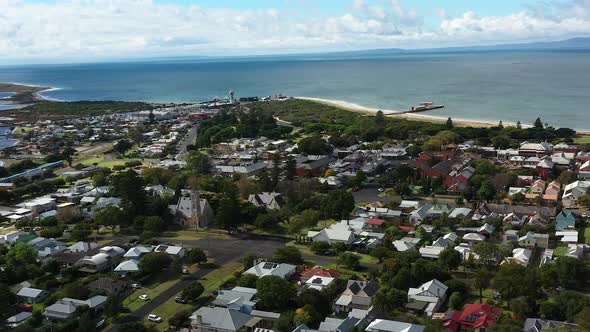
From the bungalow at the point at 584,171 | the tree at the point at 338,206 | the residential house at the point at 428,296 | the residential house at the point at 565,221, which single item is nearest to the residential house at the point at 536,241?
the residential house at the point at 565,221

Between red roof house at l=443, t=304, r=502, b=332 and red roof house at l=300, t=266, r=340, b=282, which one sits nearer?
red roof house at l=443, t=304, r=502, b=332

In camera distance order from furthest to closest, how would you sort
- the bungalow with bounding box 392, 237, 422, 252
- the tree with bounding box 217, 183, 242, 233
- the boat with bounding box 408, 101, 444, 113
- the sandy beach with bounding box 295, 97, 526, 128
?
the boat with bounding box 408, 101, 444, 113 < the sandy beach with bounding box 295, 97, 526, 128 < the tree with bounding box 217, 183, 242, 233 < the bungalow with bounding box 392, 237, 422, 252

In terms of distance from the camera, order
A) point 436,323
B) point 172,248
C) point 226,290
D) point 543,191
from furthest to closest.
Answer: point 543,191 → point 172,248 → point 226,290 → point 436,323

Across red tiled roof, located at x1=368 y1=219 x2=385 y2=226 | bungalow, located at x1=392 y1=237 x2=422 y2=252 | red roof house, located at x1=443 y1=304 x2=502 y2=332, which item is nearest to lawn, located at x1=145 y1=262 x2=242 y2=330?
bungalow, located at x1=392 y1=237 x2=422 y2=252

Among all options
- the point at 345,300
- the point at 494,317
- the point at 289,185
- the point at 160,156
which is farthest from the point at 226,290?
the point at 160,156

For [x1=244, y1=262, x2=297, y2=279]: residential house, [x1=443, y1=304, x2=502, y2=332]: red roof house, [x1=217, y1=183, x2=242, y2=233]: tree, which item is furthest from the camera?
[x1=217, y1=183, x2=242, y2=233]: tree

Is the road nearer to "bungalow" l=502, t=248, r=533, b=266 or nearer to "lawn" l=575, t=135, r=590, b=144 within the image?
"bungalow" l=502, t=248, r=533, b=266

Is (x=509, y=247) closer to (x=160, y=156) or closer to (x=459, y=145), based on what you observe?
(x=459, y=145)
